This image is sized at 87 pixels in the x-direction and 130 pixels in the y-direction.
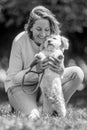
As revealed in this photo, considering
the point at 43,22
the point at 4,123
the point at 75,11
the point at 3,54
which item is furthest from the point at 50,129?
the point at 3,54

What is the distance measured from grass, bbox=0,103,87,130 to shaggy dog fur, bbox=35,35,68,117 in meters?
0.16

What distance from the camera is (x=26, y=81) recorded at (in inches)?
262

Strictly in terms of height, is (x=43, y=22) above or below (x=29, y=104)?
above

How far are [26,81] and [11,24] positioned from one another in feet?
17.7

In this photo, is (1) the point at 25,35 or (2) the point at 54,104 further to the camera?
(1) the point at 25,35

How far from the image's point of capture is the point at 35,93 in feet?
22.3

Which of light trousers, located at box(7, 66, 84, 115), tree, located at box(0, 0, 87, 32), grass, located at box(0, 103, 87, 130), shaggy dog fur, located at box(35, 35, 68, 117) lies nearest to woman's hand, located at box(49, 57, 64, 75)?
shaggy dog fur, located at box(35, 35, 68, 117)

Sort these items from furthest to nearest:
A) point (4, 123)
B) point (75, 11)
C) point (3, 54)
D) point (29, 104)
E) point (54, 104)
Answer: point (3, 54)
point (75, 11)
point (29, 104)
point (54, 104)
point (4, 123)

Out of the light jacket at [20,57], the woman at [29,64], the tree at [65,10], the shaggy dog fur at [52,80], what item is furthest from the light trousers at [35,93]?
the tree at [65,10]

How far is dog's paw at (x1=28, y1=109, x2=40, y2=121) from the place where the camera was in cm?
621

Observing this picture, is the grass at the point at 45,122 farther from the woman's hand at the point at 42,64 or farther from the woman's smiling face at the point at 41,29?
the woman's smiling face at the point at 41,29

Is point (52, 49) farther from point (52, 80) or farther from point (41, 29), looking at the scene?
point (41, 29)

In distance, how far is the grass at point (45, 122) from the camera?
537 cm

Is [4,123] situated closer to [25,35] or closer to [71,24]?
[25,35]
